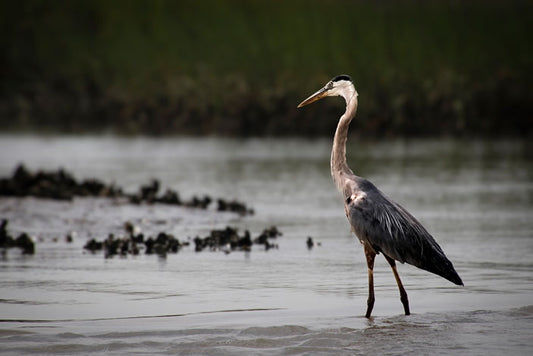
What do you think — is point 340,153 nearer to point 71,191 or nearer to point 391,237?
point 391,237

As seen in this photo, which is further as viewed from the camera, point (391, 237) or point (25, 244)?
Result: point (25, 244)

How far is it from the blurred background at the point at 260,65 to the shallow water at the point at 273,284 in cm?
3097

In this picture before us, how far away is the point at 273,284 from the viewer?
35.5 ft

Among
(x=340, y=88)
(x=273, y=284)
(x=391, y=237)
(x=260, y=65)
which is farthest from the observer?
(x=260, y=65)

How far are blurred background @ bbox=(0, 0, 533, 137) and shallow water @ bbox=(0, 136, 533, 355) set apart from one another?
3097 cm

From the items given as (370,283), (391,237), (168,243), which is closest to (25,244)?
(168,243)

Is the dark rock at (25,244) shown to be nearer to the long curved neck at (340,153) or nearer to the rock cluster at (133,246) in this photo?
the rock cluster at (133,246)

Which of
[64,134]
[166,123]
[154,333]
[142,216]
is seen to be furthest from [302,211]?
[166,123]

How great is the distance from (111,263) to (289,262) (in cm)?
225

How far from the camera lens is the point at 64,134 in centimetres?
5400

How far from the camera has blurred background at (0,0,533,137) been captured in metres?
53.8

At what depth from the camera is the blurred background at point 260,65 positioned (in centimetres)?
5375

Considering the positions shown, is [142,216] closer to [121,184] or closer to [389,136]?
[121,184]

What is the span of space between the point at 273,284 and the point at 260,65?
295 feet
